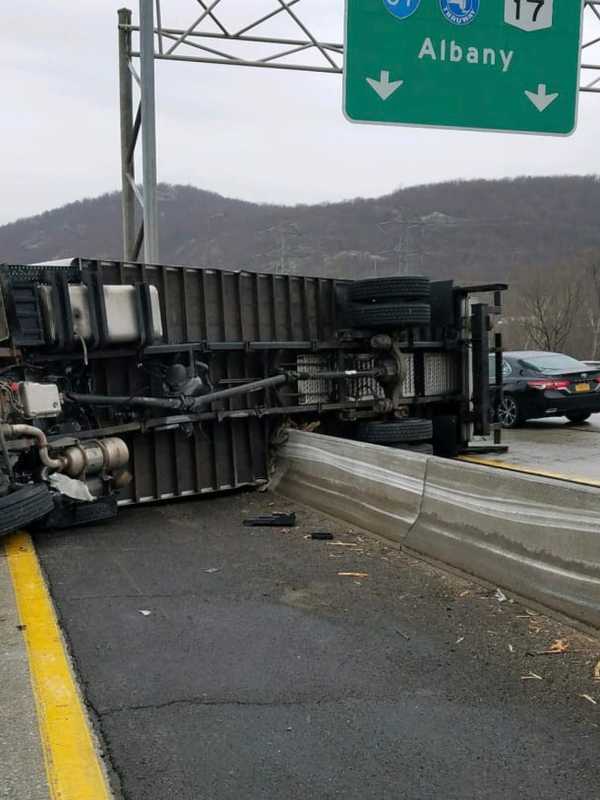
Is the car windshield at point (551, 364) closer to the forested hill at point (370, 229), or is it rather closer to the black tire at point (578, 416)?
the black tire at point (578, 416)

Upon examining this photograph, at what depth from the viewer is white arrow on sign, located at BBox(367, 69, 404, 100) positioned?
9359mm

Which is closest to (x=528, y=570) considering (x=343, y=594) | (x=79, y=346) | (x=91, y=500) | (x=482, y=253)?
(x=343, y=594)

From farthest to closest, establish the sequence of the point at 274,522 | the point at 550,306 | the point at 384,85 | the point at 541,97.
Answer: the point at 550,306 → the point at 541,97 → the point at 384,85 → the point at 274,522

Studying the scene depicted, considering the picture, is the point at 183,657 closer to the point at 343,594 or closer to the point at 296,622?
the point at 296,622

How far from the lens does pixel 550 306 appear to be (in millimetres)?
54594

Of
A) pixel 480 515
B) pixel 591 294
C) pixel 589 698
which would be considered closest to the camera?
pixel 589 698

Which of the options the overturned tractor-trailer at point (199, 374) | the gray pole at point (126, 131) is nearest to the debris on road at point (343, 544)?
the overturned tractor-trailer at point (199, 374)

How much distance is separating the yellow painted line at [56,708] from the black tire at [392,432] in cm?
457

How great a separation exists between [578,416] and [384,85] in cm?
827

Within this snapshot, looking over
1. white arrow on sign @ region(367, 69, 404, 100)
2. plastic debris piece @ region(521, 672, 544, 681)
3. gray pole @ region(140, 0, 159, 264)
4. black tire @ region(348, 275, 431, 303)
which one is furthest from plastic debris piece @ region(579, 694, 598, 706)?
gray pole @ region(140, 0, 159, 264)

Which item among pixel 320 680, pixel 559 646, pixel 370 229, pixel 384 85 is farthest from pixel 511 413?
pixel 370 229

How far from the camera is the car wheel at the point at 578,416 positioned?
14.8 metres

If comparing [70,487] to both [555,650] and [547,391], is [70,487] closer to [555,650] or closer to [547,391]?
[555,650]

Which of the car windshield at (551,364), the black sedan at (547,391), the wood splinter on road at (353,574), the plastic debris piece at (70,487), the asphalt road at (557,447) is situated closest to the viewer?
the wood splinter on road at (353,574)
